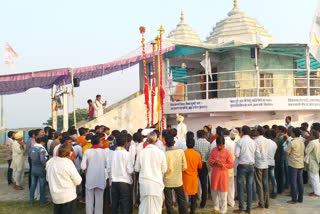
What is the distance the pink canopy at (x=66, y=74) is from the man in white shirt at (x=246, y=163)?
25.7ft

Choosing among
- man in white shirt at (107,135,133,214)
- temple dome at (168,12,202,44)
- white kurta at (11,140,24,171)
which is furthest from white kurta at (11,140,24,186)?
temple dome at (168,12,202,44)

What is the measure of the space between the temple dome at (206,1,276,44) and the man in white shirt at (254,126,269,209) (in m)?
11.6

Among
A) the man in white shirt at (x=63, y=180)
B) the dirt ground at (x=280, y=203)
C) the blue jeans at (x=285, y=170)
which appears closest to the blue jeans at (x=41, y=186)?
the dirt ground at (x=280, y=203)

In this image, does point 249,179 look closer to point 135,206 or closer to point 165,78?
point 135,206

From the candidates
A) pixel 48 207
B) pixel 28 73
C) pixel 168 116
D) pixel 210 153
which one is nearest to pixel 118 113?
pixel 168 116

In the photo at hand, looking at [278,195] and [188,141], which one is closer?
[188,141]

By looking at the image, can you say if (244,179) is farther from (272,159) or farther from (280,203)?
(280,203)

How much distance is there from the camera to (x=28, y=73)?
10.7 m

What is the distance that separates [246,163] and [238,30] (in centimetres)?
1318

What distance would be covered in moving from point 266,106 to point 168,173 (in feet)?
26.2

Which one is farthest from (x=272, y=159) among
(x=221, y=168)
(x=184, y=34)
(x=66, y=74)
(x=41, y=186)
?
(x=184, y=34)

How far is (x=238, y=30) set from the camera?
17.5m

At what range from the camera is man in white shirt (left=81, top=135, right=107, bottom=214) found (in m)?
5.68

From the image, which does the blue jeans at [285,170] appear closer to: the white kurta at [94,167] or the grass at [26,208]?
the white kurta at [94,167]
